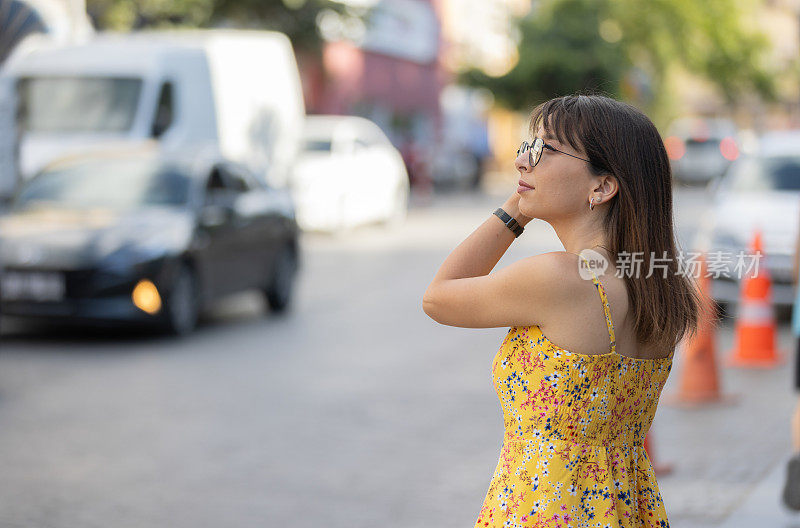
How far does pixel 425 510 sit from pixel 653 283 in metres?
3.47

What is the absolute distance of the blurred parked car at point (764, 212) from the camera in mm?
11906

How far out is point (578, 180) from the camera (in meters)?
2.45

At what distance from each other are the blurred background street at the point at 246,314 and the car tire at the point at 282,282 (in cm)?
2

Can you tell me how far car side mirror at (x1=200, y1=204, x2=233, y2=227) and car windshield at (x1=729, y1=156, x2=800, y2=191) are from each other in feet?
17.7

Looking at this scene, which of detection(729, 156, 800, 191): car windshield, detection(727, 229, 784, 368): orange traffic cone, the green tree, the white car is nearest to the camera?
detection(727, 229, 784, 368): orange traffic cone

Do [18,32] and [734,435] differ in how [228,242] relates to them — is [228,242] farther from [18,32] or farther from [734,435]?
[734,435]

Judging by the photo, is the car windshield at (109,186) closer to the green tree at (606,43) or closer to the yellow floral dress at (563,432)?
the yellow floral dress at (563,432)

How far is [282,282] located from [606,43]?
29.8 m

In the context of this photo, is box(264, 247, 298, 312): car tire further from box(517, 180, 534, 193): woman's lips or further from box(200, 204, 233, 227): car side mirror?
box(517, 180, 534, 193): woman's lips

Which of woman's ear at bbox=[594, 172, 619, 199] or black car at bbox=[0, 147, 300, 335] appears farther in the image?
black car at bbox=[0, 147, 300, 335]

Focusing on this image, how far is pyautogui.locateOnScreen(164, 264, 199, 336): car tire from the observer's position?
10281 millimetres

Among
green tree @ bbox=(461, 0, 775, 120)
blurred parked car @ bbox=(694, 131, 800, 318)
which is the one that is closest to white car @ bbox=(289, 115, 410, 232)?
blurred parked car @ bbox=(694, 131, 800, 318)

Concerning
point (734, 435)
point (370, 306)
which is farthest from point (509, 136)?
point (734, 435)

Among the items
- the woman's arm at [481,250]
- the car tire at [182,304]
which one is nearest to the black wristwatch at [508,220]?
the woman's arm at [481,250]
